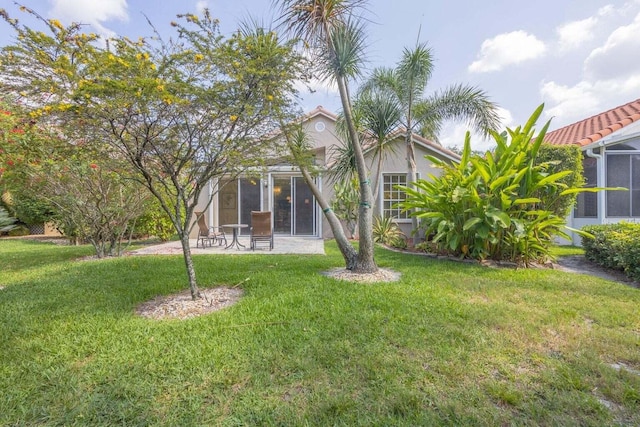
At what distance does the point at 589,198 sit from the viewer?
10.7m

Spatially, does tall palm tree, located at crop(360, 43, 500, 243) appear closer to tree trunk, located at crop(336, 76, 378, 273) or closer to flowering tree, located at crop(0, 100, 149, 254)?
tree trunk, located at crop(336, 76, 378, 273)

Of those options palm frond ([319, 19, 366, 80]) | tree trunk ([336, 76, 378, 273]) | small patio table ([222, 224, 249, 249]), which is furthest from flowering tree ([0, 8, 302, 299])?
small patio table ([222, 224, 249, 249])

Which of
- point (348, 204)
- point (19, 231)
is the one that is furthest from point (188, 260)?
point (19, 231)

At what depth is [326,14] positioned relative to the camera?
216 inches

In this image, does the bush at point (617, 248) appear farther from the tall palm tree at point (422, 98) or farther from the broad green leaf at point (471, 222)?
the tall palm tree at point (422, 98)

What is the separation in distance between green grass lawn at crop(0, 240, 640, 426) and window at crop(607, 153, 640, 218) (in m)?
7.48

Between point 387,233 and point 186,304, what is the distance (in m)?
7.66

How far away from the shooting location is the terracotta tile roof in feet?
33.1

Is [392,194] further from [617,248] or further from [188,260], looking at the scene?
[188,260]

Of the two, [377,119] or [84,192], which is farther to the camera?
[84,192]

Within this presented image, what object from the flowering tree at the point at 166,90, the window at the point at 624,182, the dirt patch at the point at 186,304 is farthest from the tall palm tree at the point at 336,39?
the window at the point at 624,182

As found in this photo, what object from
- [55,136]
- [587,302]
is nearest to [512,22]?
[587,302]

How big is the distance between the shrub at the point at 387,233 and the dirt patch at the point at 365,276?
13.7 feet

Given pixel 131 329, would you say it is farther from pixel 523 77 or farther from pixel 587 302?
pixel 523 77
